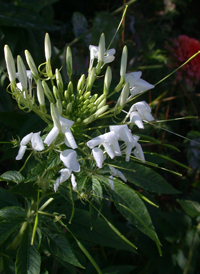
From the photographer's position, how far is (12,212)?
94 cm

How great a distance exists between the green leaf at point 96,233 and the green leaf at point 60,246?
0.10m

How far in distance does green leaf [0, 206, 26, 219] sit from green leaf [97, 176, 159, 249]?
307mm

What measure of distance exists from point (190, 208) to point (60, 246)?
2.59 feet

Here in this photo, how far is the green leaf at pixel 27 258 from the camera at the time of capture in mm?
817

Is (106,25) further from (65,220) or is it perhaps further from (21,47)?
(65,220)

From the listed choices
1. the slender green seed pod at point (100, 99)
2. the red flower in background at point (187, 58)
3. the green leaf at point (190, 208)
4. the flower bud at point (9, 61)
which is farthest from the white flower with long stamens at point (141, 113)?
the red flower in background at point (187, 58)

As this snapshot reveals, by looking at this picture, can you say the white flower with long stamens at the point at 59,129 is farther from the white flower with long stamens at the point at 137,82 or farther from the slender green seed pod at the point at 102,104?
the white flower with long stamens at the point at 137,82

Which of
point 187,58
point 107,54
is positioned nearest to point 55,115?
point 107,54

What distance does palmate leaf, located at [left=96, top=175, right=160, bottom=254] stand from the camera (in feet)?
2.59

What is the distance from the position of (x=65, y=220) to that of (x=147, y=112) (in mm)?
530

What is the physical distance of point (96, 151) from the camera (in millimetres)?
765

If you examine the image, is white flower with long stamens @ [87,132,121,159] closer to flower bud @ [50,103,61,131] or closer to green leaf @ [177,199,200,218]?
flower bud @ [50,103,61,131]

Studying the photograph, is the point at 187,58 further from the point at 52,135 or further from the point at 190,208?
the point at 52,135

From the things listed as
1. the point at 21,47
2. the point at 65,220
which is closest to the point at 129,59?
the point at 21,47
